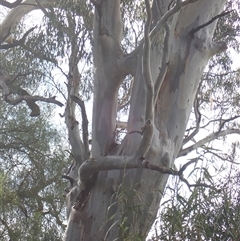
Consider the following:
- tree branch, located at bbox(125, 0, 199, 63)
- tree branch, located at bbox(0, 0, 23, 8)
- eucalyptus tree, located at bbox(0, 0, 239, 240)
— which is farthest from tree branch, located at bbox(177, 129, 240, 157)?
tree branch, located at bbox(0, 0, 23, 8)

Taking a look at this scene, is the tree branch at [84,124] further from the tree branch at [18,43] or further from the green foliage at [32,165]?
the green foliage at [32,165]

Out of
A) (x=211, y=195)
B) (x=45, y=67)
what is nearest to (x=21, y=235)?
(x=45, y=67)

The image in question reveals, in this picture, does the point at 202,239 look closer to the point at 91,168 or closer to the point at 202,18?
the point at 91,168

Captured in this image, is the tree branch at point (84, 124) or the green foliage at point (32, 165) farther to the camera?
the green foliage at point (32, 165)

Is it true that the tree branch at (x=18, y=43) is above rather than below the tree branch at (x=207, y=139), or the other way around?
above

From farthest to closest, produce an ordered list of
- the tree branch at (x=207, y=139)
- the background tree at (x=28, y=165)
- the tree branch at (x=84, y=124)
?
1. the background tree at (x=28, y=165)
2. the tree branch at (x=207, y=139)
3. the tree branch at (x=84, y=124)

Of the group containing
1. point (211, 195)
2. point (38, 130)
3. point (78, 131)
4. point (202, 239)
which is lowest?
point (202, 239)

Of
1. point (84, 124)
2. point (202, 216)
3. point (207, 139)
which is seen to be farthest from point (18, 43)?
point (202, 216)

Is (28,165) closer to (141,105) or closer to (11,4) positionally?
(11,4)

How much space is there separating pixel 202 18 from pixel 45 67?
2.09 metres

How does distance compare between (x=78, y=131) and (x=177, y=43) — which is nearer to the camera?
(x=177, y=43)

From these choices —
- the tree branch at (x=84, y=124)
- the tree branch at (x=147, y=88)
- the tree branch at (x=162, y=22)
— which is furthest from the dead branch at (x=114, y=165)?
the tree branch at (x=162, y=22)

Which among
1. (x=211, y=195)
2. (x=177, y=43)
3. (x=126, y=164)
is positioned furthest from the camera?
(x=177, y=43)

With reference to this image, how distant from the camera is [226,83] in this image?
636 cm
